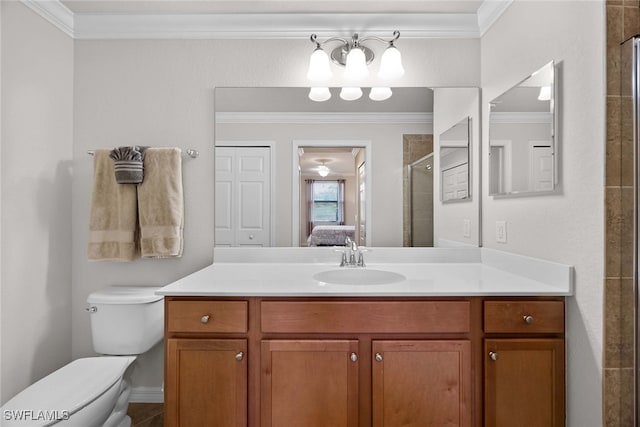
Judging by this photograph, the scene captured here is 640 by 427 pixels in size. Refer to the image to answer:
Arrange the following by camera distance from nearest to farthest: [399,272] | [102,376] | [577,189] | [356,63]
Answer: [577,189], [102,376], [399,272], [356,63]

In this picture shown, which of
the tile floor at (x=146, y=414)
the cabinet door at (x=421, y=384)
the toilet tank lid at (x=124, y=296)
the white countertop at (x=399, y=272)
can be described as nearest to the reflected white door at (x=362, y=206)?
the white countertop at (x=399, y=272)

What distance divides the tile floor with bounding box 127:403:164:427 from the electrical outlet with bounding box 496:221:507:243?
2034 mm

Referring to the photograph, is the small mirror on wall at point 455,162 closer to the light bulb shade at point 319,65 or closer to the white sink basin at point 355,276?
the white sink basin at point 355,276

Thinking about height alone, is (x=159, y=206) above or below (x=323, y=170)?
below

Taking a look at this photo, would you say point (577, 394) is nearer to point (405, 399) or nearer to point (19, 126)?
point (405, 399)

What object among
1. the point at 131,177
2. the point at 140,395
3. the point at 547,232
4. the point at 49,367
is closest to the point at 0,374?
the point at 49,367

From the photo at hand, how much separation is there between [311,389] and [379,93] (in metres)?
1.55

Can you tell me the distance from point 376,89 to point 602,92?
107 centimetres

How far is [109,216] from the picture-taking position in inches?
74.4

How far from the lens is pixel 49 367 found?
188cm

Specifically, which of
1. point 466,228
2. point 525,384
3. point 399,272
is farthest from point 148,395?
point 466,228

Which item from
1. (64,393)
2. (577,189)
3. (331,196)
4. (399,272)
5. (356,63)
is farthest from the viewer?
(331,196)

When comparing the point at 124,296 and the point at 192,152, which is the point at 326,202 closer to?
the point at 192,152

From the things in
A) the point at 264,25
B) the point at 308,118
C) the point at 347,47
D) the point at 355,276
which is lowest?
the point at 355,276
